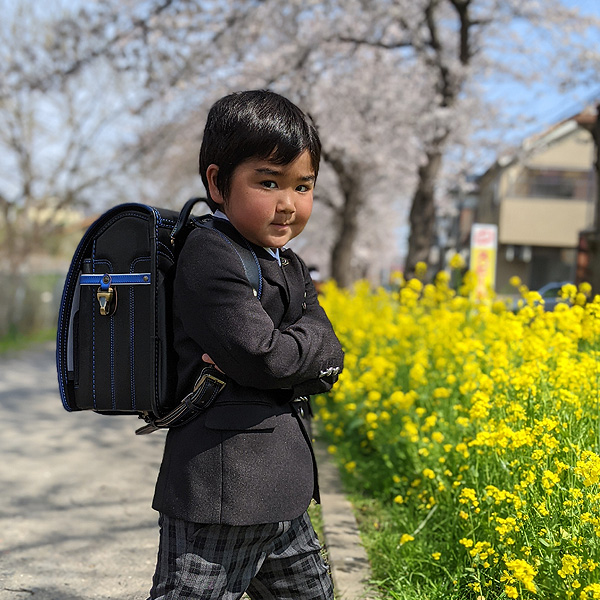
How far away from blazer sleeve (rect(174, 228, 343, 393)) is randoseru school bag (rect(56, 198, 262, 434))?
6 cm

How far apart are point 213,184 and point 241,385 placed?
0.49 meters

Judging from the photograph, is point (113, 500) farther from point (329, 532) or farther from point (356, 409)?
point (356, 409)

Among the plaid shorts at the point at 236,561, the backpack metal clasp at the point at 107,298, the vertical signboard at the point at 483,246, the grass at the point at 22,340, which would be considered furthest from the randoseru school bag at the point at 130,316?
the grass at the point at 22,340

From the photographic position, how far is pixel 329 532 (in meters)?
3.57

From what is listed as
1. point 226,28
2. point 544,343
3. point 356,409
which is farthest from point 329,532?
point 226,28

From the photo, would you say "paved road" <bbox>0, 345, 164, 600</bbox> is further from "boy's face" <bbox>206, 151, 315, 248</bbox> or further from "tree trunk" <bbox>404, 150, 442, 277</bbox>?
"tree trunk" <bbox>404, 150, 442, 277</bbox>

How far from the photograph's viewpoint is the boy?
1.68 metres

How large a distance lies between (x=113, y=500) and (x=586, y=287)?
294 centimetres

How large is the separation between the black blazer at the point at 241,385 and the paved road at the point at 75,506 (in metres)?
1.47

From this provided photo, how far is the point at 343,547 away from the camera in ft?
11.1

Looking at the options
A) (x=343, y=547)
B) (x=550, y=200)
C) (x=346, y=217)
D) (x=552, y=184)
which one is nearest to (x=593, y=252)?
(x=343, y=547)

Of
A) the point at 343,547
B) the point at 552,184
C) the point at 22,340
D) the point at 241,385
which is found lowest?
the point at 22,340

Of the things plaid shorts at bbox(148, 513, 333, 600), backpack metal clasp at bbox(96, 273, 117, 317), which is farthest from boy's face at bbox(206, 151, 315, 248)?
plaid shorts at bbox(148, 513, 333, 600)

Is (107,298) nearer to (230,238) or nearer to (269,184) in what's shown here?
(230,238)
